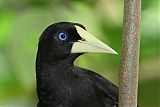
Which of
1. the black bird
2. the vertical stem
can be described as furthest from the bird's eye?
the vertical stem

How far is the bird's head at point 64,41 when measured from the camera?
1586 millimetres

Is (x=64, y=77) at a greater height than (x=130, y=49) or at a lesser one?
lesser

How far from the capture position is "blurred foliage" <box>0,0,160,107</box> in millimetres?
1712

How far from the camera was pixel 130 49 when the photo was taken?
0.99 metres

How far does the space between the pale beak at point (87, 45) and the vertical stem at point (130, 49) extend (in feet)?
1.56

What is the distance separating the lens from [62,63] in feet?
5.57

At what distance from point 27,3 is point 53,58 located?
26 cm

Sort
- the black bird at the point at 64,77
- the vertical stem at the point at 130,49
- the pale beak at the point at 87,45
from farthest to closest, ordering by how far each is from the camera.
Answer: the black bird at the point at 64,77
the pale beak at the point at 87,45
the vertical stem at the point at 130,49

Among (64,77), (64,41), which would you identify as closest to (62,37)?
(64,41)

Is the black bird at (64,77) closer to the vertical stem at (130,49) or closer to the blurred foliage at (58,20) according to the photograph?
the blurred foliage at (58,20)

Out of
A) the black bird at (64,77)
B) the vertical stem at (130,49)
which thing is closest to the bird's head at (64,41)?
the black bird at (64,77)

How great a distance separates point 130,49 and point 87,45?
22.8 inches

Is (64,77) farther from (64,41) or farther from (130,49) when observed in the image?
(130,49)

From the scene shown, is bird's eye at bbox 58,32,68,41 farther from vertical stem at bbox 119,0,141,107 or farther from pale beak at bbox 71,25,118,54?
vertical stem at bbox 119,0,141,107
